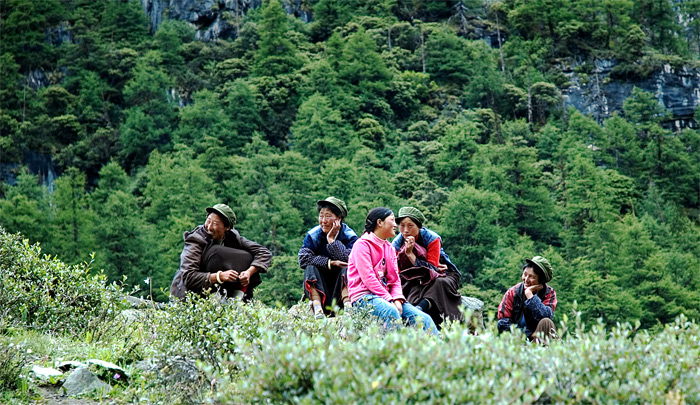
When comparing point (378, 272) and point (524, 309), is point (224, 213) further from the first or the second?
point (524, 309)

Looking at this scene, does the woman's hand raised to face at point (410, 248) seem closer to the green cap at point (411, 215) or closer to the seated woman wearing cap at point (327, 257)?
the green cap at point (411, 215)

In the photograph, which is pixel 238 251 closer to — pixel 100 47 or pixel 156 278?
pixel 156 278

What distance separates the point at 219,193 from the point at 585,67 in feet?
128

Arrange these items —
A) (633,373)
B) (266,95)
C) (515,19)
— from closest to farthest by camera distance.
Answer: (633,373), (266,95), (515,19)

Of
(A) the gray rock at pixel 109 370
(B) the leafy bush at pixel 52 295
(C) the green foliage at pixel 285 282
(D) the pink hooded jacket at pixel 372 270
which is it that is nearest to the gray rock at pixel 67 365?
(A) the gray rock at pixel 109 370

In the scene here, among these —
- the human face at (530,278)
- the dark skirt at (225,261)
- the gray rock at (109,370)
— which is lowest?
the human face at (530,278)

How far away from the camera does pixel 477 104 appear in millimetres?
62469

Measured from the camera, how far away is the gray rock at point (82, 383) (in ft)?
15.7

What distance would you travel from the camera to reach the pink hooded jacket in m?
6.14

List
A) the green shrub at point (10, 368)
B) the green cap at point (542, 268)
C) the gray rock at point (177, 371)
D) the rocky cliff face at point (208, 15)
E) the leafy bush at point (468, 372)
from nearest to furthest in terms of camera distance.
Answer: the leafy bush at point (468, 372)
the gray rock at point (177, 371)
the green shrub at point (10, 368)
the green cap at point (542, 268)
the rocky cliff face at point (208, 15)

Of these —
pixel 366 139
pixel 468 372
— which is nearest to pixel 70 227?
pixel 366 139

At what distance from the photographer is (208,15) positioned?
7238 cm

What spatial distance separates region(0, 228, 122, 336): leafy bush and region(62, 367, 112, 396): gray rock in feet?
3.68

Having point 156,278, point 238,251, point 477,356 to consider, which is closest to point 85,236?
point 156,278
